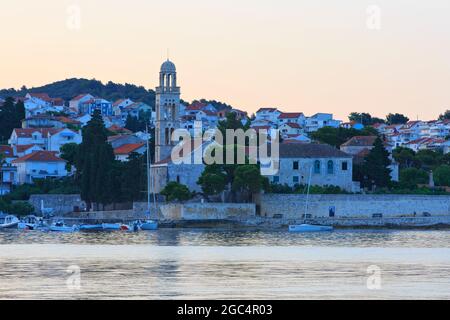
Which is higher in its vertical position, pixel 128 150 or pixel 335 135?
pixel 335 135

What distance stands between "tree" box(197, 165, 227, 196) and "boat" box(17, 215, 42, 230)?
7163mm

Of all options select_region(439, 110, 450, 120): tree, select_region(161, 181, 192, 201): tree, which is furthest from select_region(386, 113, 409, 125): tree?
select_region(161, 181, 192, 201): tree

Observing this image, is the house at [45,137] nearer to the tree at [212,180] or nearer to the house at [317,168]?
the house at [317,168]

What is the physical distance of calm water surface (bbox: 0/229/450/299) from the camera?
3375cm

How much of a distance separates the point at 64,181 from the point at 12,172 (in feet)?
20.2

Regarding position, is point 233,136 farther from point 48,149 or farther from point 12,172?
point 48,149

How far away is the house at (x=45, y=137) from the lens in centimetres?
9100

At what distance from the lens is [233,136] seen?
74688 mm

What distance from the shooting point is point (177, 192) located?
65.7 m

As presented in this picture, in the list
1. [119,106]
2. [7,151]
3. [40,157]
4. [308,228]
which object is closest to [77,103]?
[119,106]

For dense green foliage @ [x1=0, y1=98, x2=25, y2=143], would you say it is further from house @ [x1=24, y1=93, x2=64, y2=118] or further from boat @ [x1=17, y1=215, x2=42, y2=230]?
boat @ [x1=17, y1=215, x2=42, y2=230]

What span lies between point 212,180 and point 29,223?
840 cm

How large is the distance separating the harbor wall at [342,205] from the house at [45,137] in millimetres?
27181

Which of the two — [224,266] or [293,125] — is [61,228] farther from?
[293,125]
